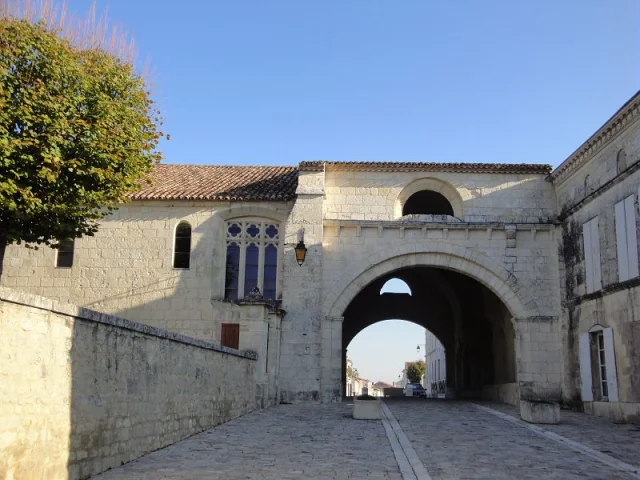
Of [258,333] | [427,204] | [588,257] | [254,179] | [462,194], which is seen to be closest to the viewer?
[258,333]

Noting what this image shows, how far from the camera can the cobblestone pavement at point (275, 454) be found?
7422 mm

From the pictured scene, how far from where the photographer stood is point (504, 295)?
61.0ft

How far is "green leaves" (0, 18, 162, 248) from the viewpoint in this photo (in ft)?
38.6

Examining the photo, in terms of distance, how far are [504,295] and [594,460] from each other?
Answer: 10.1 meters

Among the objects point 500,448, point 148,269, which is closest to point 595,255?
point 500,448

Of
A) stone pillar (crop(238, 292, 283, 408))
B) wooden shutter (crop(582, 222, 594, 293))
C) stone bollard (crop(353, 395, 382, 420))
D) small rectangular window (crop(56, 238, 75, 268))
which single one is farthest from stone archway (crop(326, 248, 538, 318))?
small rectangular window (crop(56, 238, 75, 268))

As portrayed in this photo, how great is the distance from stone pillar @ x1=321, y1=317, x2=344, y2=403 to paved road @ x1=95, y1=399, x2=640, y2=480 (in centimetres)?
361

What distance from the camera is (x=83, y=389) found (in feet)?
22.9

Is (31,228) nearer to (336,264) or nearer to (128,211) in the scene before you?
(128,211)

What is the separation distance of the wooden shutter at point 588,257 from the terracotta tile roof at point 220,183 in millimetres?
8443

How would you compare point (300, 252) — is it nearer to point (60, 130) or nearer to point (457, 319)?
point (60, 130)

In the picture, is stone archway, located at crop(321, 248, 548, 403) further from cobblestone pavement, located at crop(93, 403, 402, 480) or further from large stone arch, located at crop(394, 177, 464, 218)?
cobblestone pavement, located at crop(93, 403, 402, 480)

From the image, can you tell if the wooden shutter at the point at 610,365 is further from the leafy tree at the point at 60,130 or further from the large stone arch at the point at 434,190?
the leafy tree at the point at 60,130

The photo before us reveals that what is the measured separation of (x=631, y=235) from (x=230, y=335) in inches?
444
